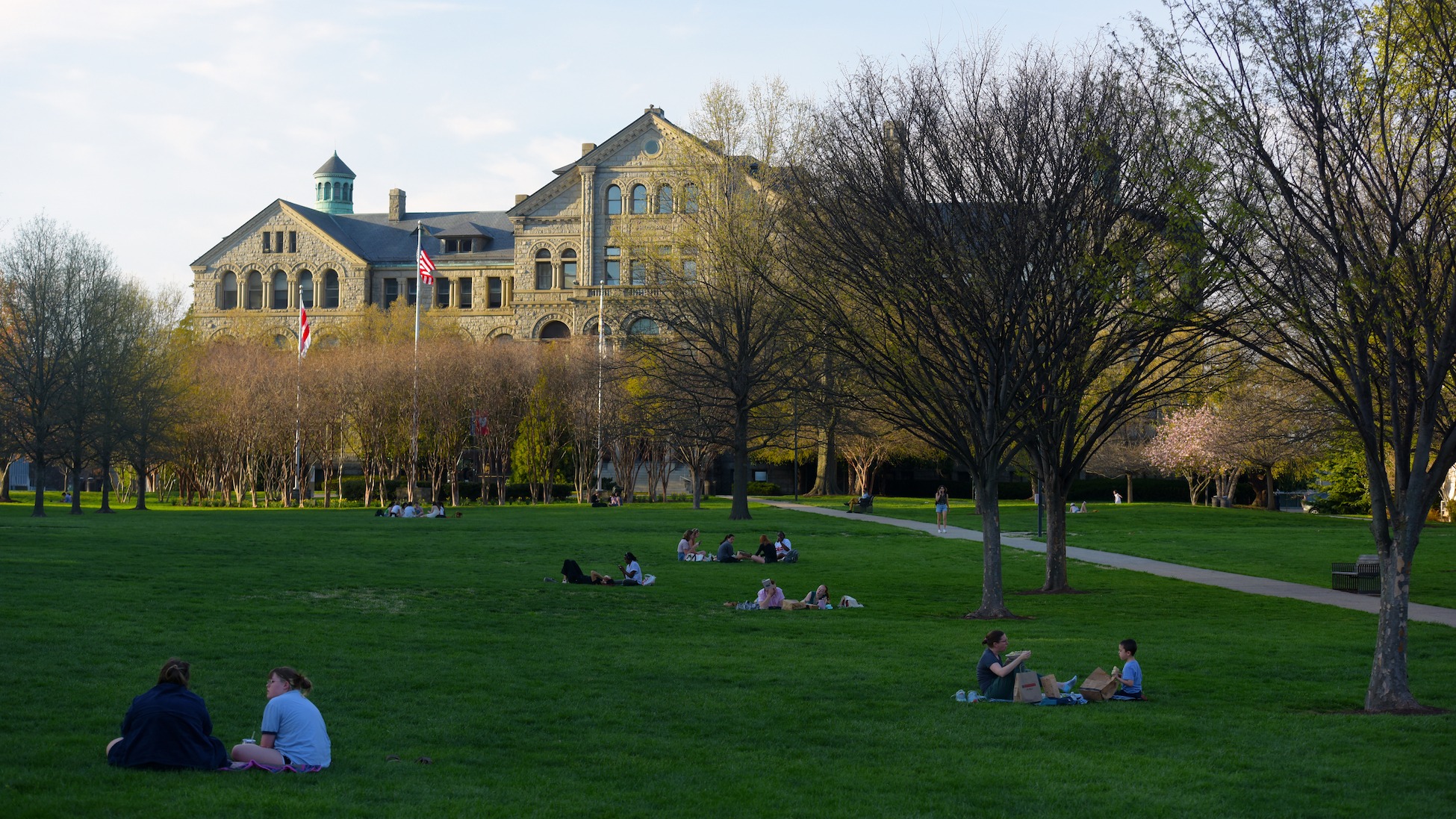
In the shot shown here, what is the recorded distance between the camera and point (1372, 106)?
39.4 feet

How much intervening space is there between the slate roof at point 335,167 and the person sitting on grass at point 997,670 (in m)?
108

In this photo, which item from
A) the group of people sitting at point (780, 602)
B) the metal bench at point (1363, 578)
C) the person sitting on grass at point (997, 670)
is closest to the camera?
the person sitting on grass at point (997, 670)

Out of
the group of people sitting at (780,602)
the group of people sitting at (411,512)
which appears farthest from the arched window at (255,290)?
the group of people sitting at (780,602)

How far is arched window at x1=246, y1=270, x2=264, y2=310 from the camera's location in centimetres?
9438

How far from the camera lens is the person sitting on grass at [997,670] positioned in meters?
12.7

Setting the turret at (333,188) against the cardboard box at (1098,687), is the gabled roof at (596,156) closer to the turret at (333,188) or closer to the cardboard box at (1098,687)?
the turret at (333,188)

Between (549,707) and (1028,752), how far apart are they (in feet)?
14.2

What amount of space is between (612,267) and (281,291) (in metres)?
26.3

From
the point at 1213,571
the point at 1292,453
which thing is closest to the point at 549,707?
the point at 1213,571

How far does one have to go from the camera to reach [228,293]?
95625 millimetres

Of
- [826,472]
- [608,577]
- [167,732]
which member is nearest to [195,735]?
[167,732]

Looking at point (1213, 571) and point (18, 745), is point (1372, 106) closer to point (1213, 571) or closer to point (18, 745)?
point (18, 745)

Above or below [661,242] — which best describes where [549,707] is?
below

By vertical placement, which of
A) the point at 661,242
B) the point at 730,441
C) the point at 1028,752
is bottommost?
the point at 1028,752
